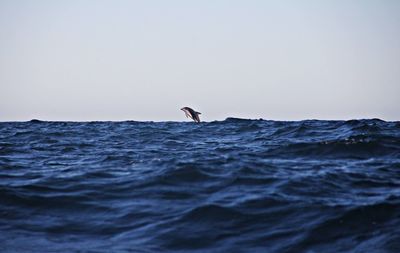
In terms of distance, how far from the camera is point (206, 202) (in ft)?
26.8

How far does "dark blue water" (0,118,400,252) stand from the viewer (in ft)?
21.5

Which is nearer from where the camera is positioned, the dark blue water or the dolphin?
the dark blue water

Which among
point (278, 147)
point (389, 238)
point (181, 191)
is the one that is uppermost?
point (278, 147)

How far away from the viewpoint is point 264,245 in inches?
254

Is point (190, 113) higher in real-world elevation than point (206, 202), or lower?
higher

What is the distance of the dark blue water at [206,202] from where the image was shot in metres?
6.56

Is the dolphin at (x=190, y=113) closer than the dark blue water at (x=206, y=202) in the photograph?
No

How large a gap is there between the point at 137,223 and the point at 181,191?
1787 mm

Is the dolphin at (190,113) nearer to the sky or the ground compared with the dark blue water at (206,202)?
nearer to the sky

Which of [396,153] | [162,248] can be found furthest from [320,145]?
[162,248]

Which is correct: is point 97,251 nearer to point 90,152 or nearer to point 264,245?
point 264,245

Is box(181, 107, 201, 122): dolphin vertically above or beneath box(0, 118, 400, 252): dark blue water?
above

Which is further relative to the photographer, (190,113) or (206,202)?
(190,113)

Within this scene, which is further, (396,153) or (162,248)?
(396,153)
